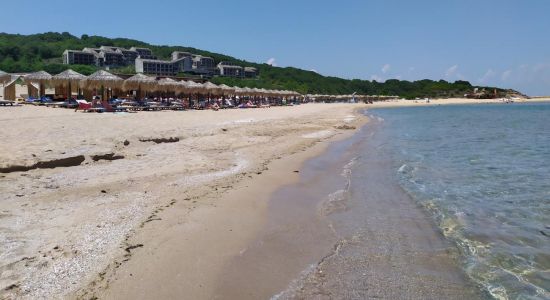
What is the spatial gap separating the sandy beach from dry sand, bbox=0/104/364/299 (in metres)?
0.01

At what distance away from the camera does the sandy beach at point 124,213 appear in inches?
127

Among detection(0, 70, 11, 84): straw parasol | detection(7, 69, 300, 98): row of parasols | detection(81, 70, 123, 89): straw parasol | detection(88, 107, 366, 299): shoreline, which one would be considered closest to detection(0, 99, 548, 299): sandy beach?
detection(88, 107, 366, 299): shoreline

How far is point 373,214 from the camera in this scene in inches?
225

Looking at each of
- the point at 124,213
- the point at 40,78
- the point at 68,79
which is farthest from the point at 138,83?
the point at 124,213

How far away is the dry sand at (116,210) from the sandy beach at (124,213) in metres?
0.01

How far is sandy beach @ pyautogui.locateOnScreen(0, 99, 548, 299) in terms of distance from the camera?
322cm

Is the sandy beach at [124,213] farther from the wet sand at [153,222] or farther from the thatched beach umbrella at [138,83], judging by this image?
the thatched beach umbrella at [138,83]

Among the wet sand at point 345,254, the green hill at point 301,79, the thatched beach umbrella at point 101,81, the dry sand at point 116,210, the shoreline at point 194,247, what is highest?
the green hill at point 301,79

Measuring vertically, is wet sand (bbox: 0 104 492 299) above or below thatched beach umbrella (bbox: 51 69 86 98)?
below

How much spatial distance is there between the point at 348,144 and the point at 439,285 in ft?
38.0

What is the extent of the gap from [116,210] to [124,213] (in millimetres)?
161

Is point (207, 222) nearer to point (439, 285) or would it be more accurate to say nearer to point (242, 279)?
point (242, 279)

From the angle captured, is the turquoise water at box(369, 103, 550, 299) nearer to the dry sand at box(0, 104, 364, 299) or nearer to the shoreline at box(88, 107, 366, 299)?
the shoreline at box(88, 107, 366, 299)

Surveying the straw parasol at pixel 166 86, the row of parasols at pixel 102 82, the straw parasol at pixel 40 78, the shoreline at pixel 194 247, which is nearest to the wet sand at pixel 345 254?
the shoreline at pixel 194 247
